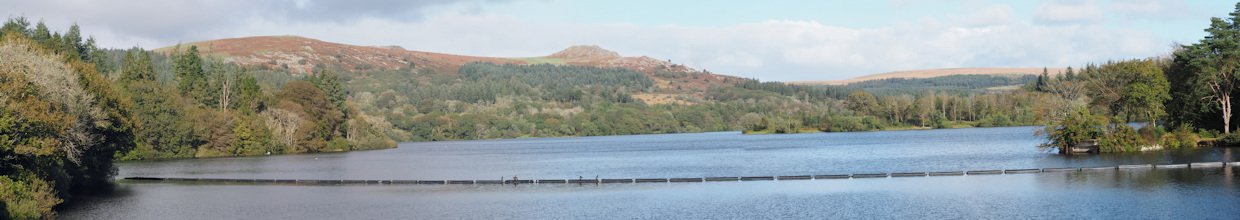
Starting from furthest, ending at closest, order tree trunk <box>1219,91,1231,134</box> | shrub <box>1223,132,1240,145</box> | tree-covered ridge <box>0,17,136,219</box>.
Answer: tree trunk <box>1219,91,1231,134</box>, shrub <box>1223,132,1240,145</box>, tree-covered ridge <box>0,17,136,219</box>

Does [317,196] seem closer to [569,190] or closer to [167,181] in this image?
[569,190]

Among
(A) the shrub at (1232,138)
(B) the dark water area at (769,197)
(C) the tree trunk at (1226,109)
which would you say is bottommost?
(B) the dark water area at (769,197)

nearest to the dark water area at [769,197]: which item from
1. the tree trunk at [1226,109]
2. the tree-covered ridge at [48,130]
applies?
the tree-covered ridge at [48,130]

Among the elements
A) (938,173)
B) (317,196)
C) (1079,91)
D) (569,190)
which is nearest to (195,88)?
(317,196)

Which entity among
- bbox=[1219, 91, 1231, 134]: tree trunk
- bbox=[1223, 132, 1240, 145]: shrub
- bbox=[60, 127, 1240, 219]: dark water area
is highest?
bbox=[1219, 91, 1231, 134]: tree trunk

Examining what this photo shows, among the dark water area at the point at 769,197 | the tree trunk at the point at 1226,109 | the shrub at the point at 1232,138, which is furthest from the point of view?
the tree trunk at the point at 1226,109

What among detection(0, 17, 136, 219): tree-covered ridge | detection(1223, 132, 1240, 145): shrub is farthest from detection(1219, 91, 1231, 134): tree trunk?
detection(0, 17, 136, 219): tree-covered ridge

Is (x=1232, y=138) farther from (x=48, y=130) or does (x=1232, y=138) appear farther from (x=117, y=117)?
(x=117, y=117)

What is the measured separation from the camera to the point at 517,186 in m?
51.2

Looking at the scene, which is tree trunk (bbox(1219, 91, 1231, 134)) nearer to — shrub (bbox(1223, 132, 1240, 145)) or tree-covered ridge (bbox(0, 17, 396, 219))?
shrub (bbox(1223, 132, 1240, 145))

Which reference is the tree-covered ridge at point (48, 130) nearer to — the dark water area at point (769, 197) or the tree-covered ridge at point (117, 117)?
the tree-covered ridge at point (117, 117)

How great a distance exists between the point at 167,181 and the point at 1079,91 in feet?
295

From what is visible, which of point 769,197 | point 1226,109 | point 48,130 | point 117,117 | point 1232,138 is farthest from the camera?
point 1226,109

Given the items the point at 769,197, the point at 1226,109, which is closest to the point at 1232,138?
the point at 1226,109
